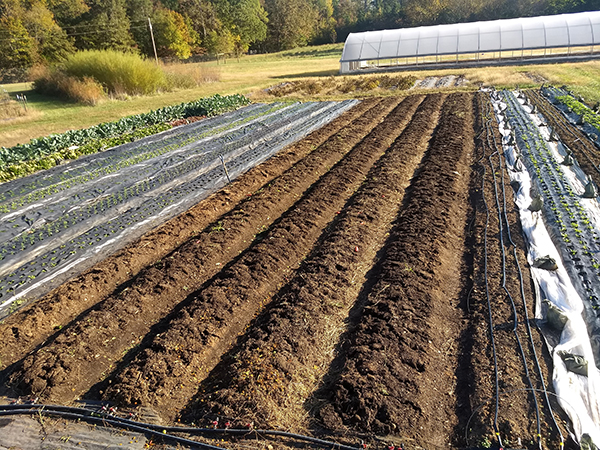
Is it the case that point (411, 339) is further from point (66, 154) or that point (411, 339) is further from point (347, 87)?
point (347, 87)

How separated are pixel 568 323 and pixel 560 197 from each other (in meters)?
5.16

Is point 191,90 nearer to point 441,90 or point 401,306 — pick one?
point 441,90

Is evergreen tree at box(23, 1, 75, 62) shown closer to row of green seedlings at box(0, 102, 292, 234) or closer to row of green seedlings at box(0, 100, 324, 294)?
row of green seedlings at box(0, 102, 292, 234)

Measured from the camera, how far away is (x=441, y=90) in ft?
85.7

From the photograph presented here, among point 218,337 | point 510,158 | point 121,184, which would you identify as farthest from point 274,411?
point 510,158

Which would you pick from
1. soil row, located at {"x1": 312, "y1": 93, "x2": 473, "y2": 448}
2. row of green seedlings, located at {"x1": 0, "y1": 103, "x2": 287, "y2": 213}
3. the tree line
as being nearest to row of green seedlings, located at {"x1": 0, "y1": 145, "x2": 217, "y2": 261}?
row of green seedlings, located at {"x1": 0, "y1": 103, "x2": 287, "y2": 213}

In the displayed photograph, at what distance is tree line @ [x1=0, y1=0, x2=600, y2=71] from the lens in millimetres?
47531

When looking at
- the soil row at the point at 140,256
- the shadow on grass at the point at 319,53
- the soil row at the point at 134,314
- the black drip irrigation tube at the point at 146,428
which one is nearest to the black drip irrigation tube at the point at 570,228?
the black drip irrigation tube at the point at 146,428

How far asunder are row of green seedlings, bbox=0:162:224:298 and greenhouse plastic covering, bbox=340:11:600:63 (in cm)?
3258

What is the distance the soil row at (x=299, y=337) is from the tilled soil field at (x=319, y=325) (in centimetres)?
3

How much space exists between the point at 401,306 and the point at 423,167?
702 centimetres

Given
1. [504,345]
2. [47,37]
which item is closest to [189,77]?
[47,37]

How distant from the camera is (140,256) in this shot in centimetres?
832

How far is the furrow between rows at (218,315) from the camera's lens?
5.08m
